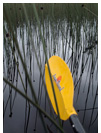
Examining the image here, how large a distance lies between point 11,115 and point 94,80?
85cm

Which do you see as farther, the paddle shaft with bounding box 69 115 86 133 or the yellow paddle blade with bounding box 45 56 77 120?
the yellow paddle blade with bounding box 45 56 77 120

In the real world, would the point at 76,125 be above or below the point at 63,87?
below

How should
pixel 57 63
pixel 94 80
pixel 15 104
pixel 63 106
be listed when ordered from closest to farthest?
1. pixel 63 106
2. pixel 57 63
3. pixel 15 104
4. pixel 94 80

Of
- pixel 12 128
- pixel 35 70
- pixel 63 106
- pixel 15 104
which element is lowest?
pixel 12 128

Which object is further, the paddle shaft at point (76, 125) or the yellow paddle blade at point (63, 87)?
the yellow paddle blade at point (63, 87)

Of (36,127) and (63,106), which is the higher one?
(63,106)

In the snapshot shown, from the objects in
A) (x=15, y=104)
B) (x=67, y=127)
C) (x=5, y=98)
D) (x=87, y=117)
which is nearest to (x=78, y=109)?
(x=87, y=117)

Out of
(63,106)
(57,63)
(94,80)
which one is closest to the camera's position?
(63,106)

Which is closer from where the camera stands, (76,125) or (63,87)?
(76,125)

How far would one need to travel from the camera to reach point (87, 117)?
42.8 inches

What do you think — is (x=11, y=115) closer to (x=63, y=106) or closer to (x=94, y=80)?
(x=63, y=106)

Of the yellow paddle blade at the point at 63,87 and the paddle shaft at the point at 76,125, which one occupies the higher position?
the yellow paddle blade at the point at 63,87

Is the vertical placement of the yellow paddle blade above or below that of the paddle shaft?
above

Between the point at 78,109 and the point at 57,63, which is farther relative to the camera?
the point at 78,109
